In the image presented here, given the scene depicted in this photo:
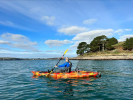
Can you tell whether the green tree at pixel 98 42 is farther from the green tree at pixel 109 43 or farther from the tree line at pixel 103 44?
the green tree at pixel 109 43

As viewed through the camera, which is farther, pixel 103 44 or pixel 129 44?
pixel 103 44

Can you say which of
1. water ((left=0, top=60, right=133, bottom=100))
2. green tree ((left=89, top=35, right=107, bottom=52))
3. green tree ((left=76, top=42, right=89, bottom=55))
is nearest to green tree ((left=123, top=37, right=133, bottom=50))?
green tree ((left=89, top=35, right=107, bottom=52))

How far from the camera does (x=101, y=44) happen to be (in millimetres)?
86250

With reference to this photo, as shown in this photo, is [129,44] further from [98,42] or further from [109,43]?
[98,42]

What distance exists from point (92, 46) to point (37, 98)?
81.7 m

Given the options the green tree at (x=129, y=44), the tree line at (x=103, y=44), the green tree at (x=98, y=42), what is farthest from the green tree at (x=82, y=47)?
the green tree at (x=129, y=44)

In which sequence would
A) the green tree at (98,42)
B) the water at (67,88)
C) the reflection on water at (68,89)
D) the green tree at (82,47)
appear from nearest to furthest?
1. the water at (67,88)
2. the reflection on water at (68,89)
3. the green tree at (98,42)
4. the green tree at (82,47)

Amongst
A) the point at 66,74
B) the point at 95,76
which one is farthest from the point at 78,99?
the point at 95,76

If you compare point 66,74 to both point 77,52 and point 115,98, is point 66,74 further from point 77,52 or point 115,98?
point 77,52

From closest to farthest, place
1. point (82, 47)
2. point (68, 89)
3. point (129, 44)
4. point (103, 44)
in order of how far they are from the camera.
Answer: point (68, 89), point (129, 44), point (103, 44), point (82, 47)

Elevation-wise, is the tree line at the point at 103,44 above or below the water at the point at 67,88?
above

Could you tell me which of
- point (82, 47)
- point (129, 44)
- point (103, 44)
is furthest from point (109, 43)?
point (82, 47)

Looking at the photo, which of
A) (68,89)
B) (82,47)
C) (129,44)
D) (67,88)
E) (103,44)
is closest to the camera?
(68,89)

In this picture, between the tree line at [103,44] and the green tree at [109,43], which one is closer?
the tree line at [103,44]
